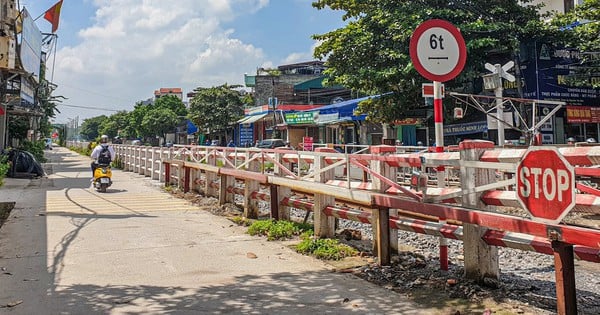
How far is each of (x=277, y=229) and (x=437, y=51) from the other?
10.9 feet

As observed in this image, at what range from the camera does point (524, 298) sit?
3689 millimetres

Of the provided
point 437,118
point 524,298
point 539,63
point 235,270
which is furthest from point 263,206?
point 539,63

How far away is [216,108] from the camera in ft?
129

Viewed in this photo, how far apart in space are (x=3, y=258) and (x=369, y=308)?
4.38 m

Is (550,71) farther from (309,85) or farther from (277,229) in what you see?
(309,85)

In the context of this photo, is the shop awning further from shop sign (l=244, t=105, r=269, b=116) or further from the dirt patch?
the dirt patch

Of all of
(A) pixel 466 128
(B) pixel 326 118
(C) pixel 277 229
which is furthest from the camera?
(B) pixel 326 118

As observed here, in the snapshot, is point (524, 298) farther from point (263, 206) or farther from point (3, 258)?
point (263, 206)

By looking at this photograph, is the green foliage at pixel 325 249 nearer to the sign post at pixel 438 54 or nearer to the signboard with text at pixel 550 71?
the sign post at pixel 438 54

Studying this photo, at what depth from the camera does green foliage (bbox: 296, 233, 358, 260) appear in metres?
5.26

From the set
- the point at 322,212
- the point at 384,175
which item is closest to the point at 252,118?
the point at 322,212

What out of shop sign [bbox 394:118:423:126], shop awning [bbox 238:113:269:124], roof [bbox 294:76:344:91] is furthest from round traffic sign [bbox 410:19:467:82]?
roof [bbox 294:76:344:91]

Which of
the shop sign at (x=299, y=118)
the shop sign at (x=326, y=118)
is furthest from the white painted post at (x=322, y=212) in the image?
the shop sign at (x=299, y=118)

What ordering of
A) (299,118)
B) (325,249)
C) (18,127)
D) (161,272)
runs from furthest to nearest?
(299,118)
(18,127)
(325,249)
(161,272)
